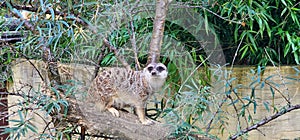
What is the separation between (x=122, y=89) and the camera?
1.72 m

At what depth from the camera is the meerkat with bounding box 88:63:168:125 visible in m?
1.71

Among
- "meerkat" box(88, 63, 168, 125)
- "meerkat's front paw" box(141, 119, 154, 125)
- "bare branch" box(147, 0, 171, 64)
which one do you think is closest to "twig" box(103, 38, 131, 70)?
"meerkat" box(88, 63, 168, 125)

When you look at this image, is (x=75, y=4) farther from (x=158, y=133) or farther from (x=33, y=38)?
(x=158, y=133)

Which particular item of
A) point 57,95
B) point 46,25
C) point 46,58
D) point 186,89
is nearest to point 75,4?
point 46,25

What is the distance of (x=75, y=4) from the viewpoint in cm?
171

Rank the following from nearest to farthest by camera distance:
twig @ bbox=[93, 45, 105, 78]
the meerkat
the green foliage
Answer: the green foliage < the meerkat < twig @ bbox=[93, 45, 105, 78]

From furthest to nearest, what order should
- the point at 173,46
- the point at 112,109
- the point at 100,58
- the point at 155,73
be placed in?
→ the point at 173,46 < the point at 100,58 < the point at 112,109 < the point at 155,73

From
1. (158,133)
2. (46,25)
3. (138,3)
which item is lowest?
(158,133)

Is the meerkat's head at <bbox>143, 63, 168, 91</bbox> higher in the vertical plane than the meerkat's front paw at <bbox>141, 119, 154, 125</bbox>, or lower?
higher

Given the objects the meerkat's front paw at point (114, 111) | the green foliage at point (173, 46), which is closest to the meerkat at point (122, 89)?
the meerkat's front paw at point (114, 111)

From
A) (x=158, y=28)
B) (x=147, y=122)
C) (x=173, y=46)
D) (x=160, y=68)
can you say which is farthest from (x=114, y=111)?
(x=173, y=46)

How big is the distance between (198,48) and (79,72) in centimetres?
68

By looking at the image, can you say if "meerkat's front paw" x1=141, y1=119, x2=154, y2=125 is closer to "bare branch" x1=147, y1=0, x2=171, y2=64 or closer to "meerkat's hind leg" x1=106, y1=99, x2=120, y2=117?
"meerkat's hind leg" x1=106, y1=99, x2=120, y2=117

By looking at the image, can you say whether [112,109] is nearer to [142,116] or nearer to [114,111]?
[114,111]
